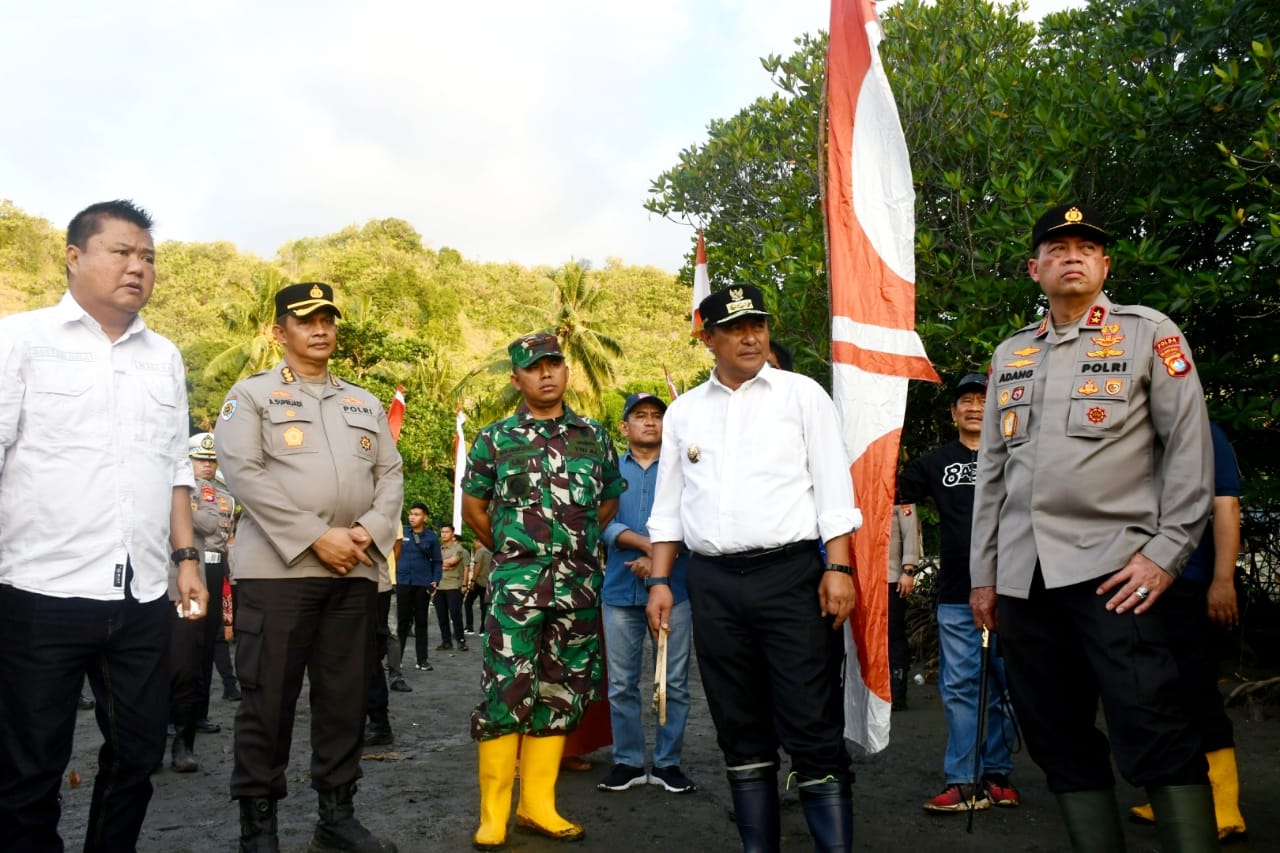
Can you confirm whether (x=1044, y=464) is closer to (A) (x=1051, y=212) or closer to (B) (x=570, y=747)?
(A) (x=1051, y=212)

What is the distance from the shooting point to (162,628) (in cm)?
343

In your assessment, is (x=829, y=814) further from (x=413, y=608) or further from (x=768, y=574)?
(x=413, y=608)

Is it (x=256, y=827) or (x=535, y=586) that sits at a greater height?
(x=535, y=586)

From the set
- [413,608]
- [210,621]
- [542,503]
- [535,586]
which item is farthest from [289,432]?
[413,608]

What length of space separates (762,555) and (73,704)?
Result: 2.27 metres

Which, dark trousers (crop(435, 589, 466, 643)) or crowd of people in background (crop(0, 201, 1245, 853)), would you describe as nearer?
crowd of people in background (crop(0, 201, 1245, 853))

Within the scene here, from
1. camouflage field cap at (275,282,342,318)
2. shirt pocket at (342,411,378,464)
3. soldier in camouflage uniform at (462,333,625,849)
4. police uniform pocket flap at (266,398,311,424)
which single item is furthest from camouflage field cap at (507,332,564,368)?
police uniform pocket flap at (266,398,311,424)

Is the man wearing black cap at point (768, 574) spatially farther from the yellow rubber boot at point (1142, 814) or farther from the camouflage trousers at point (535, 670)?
the yellow rubber boot at point (1142, 814)

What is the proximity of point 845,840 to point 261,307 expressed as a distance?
32.2m

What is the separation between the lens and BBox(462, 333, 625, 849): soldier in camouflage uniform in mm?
4309

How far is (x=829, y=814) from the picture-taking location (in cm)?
339

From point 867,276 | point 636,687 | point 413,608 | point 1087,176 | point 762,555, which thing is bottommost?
point 413,608

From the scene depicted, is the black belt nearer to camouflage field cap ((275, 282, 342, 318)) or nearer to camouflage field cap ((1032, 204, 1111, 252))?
camouflage field cap ((1032, 204, 1111, 252))

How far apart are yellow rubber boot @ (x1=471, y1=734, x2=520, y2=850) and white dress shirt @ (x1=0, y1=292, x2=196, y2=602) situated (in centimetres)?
158
